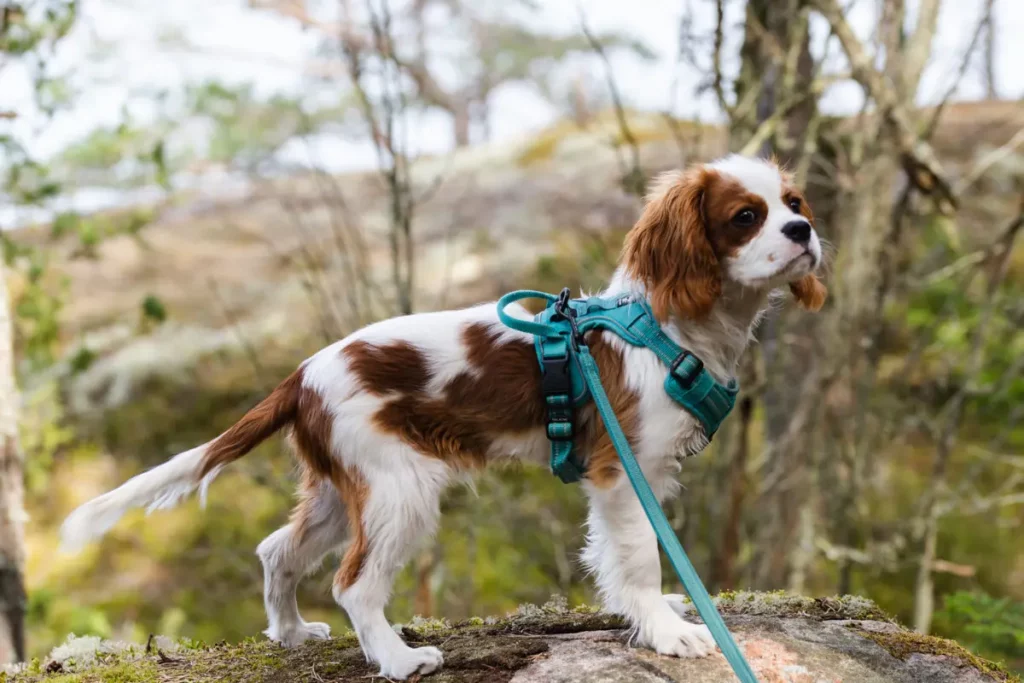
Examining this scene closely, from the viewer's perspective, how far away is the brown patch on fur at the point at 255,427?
329 cm

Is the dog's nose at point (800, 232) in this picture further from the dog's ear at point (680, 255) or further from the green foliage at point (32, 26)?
the green foliage at point (32, 26)

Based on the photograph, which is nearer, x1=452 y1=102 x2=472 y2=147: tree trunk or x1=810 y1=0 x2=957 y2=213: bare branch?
x1=810 y1=0 x2=957 y2=213: bare branch

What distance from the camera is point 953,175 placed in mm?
11188

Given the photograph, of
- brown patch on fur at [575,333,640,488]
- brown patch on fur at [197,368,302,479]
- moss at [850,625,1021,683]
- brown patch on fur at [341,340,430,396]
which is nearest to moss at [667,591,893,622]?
moss at [850,625,1021,683]

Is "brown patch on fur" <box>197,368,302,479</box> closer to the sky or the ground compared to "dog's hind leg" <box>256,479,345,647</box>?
closer to the sky

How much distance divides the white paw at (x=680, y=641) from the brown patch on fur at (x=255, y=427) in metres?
1.56

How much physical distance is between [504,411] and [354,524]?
0.67 metres

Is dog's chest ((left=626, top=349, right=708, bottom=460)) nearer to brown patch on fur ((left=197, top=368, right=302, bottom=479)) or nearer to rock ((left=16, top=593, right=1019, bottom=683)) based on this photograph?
rock ((left=16, top=593, right=1019, bottom=683))

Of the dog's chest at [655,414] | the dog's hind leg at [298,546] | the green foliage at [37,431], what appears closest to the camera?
the dog's chest at [655,414]

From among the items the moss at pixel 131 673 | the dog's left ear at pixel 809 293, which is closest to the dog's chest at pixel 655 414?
the dog's left ear at pixel 809 293

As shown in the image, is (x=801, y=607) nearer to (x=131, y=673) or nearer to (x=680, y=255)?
(x=680, y=255)

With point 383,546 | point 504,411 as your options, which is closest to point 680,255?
point 504,411

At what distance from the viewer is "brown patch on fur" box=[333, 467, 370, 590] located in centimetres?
317

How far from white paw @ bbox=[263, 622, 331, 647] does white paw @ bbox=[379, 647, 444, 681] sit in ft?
2.16
